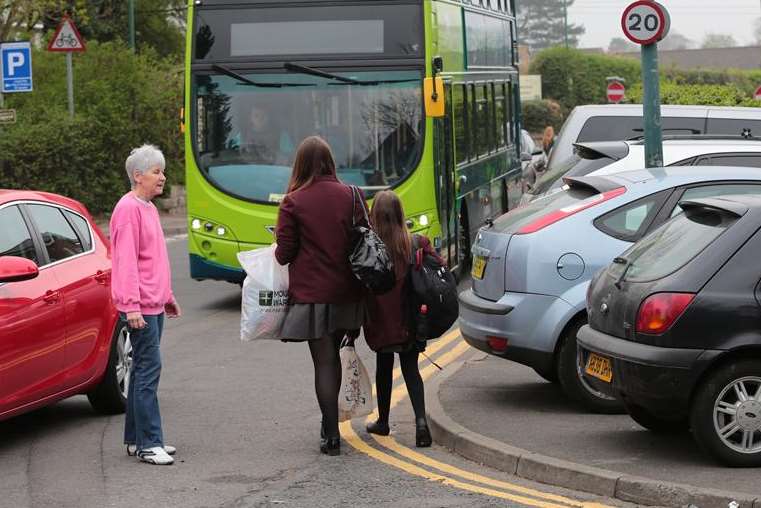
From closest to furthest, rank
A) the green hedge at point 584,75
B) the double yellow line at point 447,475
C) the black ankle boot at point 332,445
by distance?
1. the double yellow line at point 447,475
2. the black ankle boot at point 332,445
3. the green hedge at point 584,75

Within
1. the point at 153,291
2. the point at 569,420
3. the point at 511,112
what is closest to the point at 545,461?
the point at 569,420

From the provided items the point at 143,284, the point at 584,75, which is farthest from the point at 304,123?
the point at 584,75

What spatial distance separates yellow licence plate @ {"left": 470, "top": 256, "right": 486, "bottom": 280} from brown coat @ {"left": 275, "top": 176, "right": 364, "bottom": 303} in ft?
Result: 5.64

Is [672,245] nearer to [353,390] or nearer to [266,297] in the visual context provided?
[353,390]

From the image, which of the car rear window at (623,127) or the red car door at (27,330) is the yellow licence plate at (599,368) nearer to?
the red car door at (27,330)

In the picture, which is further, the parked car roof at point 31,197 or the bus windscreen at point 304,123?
the bus windscreen at point 304,123

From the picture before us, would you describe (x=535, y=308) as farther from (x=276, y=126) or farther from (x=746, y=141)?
(x=276, y=126)

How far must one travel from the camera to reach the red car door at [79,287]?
9.25 metres

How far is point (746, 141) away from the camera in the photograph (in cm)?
1339

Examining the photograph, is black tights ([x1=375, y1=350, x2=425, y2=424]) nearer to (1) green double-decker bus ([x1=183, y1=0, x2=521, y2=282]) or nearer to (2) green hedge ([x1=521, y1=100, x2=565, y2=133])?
(1) green double-decker bus ([x1=183, y1=0, x2=521, y2=282])

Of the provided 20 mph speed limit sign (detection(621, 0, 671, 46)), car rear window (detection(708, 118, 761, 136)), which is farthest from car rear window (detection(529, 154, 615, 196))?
car rear window (detection(708, 118, 761, 136))

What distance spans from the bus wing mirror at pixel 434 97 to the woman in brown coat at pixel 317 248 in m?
7.34

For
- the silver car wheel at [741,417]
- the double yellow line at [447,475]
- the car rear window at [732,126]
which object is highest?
the car rear window at [732,126]

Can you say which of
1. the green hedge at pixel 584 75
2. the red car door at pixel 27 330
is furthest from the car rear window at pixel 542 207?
the green hedge at pixel 584 75
